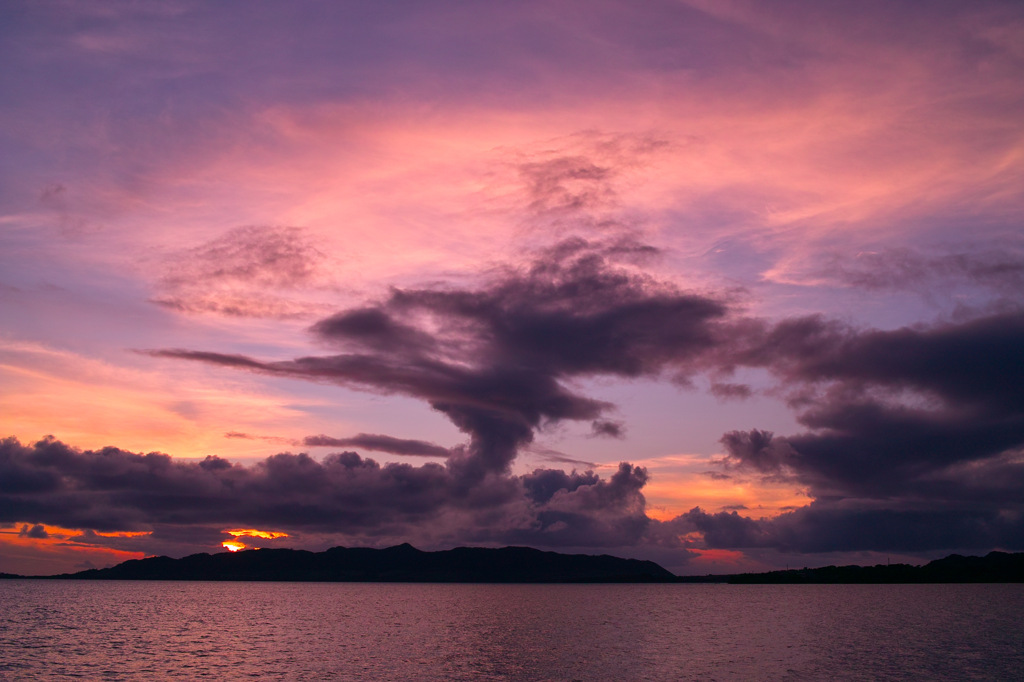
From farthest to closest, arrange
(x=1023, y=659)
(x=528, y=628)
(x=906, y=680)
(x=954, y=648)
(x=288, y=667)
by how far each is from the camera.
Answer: (x=528, y=628) < (x=954, y=648) < (x=1023, y=659) < (x=288, y=667) < (x=906, y=680)

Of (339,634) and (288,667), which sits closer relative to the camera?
(288,667)

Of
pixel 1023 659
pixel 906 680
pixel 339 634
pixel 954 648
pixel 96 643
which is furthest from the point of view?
pixel 339 634

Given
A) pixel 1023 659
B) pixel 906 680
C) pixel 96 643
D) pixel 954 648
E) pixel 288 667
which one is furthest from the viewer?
pixel 96 643

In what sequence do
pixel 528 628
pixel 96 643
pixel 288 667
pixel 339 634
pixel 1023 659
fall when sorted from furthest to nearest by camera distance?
pixel 528 628 → pixel 339 634 → pixel 96 643 → pixel 1023 659 → pixel 288 667

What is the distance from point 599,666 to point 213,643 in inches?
2813

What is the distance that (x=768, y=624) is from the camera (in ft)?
568

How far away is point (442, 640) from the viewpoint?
13300 cm

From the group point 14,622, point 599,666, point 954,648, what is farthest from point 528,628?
point 14,622

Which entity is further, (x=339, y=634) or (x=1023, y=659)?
(x=339, y=634)

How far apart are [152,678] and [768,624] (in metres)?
138

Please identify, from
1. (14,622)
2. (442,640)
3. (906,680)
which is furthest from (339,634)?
(906,680)

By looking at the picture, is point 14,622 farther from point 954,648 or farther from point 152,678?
point 954,648

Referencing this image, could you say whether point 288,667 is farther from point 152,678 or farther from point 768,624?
point 768,624

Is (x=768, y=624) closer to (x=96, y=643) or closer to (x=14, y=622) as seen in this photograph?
(x=96, y=643)
